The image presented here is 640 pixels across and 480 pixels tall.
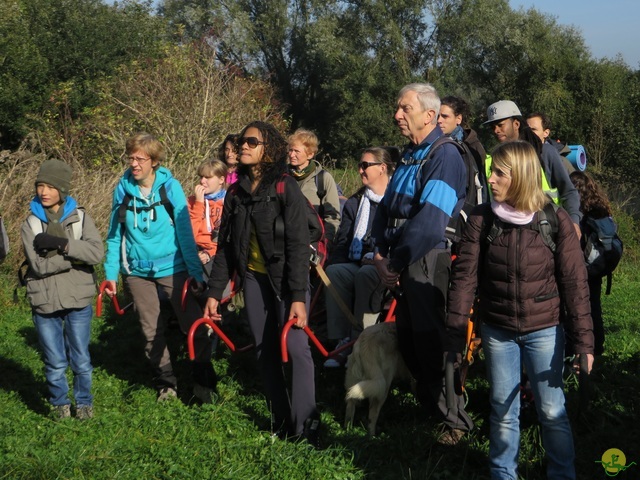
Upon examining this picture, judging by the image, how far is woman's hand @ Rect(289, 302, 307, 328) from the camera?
4.80m

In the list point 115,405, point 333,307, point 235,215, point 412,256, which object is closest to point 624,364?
point 333,307

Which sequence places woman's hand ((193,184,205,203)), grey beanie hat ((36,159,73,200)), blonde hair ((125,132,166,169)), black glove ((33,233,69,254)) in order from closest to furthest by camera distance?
black glove ((33,233,69,254)), grey beanie hat ((36,159,73,200)), blonde hair ((125,132,166,169)), woman's hand ((193,184,205,203))

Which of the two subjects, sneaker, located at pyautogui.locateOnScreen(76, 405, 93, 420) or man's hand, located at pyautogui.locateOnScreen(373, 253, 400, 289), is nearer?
man's hand, located at pyautogui.locateOnScreen(373, 253, 400, 289)

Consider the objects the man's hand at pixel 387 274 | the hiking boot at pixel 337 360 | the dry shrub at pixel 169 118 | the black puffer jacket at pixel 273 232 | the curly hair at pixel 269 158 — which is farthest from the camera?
the dry shrub at pixel 169 118

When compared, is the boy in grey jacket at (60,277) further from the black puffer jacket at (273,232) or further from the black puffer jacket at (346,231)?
the black puffer jacket at (346,231)

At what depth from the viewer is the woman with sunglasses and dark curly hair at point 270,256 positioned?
193 inches

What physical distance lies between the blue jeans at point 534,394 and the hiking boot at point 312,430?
1.20 m

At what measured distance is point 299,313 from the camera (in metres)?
4.79

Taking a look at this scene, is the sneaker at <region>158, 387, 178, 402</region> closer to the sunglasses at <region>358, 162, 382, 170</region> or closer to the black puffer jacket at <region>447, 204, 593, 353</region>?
the sunglasses at <region>358, 162, 382, 170</region>

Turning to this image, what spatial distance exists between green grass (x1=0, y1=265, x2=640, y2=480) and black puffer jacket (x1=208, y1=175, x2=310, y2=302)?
101cm

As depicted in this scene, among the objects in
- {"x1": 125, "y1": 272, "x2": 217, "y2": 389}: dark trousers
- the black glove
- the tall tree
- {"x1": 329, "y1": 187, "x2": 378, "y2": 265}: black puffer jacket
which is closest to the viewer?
the black glove

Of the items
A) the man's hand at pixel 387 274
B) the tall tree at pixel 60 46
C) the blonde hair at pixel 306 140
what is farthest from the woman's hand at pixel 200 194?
the tall tree at pixel 60 46

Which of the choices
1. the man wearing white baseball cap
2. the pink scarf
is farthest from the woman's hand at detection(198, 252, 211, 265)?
the pink scarf

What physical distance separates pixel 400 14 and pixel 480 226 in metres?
42.7
